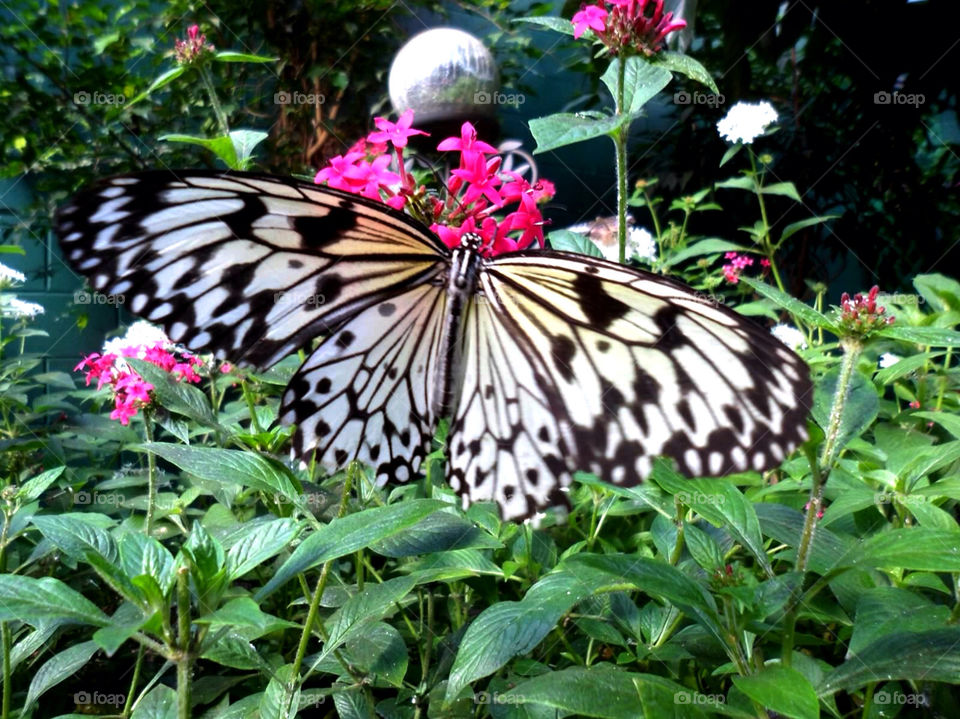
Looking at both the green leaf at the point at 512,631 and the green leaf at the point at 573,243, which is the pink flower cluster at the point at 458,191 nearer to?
the green leaf at the point at 573,243

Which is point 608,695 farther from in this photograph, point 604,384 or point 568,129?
point 568,129

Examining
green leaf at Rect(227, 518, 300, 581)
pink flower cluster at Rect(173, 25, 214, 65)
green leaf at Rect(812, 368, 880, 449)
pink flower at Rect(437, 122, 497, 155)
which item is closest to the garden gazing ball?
pink flower cluster at Rect(173, 25, 214, 65)

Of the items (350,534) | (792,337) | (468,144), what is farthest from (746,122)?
(350,534)

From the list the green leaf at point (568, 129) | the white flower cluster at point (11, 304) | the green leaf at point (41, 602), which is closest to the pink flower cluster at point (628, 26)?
the green leaf at point (568, 129)

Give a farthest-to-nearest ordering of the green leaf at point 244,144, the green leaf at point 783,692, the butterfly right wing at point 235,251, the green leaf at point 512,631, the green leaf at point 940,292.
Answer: the green leaf at point 940,292 < the green leaf at point 244,144 < the butterfly right wing at point 235,251 < the green leaf at point 512,631 < the green leaf at point 783,692

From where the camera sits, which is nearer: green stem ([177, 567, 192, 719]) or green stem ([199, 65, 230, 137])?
green stem ([177, 567, 192, 719])

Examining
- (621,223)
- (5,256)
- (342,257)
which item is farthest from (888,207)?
(5,256)

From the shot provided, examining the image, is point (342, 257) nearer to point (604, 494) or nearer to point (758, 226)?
point (604, 494)

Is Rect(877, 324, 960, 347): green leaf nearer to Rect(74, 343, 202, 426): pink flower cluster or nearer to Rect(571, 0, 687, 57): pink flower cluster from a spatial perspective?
Rect(571, 0, 687, 57): pink flower cluster
